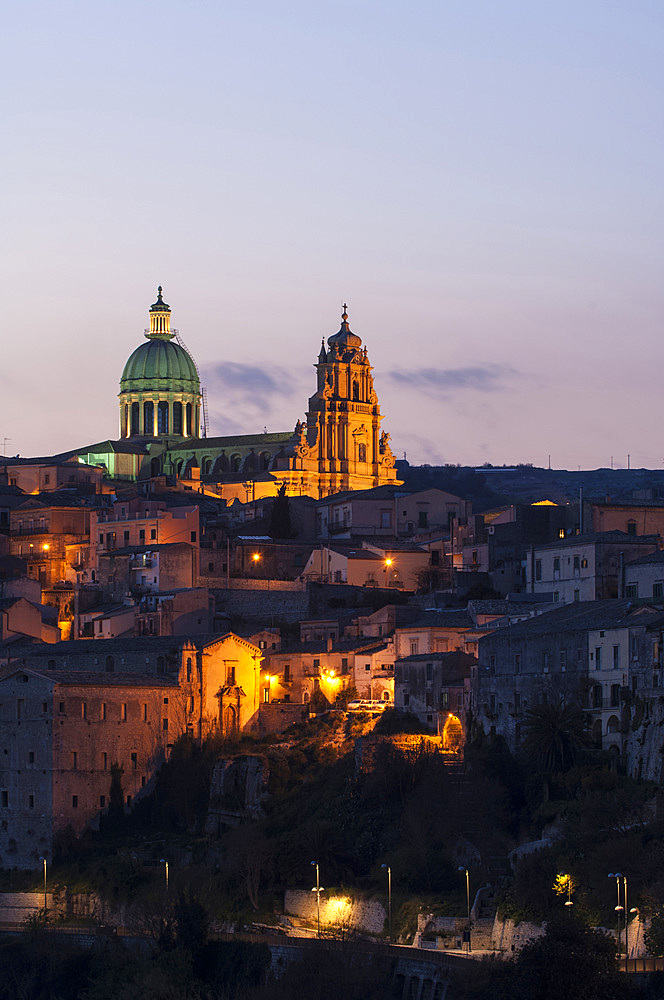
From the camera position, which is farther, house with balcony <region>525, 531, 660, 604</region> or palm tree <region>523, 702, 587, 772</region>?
house with balcony <region>525, 531, 660, 604</region>

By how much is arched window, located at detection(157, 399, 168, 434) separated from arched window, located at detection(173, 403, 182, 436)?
1.85 ft

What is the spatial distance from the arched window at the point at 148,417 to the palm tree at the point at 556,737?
87684 millimetres

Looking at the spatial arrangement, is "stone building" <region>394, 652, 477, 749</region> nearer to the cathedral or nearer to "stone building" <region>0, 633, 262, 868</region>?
"stone building" <region>0, 633, 262, 868</region>

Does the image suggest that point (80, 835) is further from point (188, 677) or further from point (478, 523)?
point (478, 523)

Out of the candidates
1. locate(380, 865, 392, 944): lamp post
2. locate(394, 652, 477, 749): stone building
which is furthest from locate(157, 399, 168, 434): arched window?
locate(380, 865, 392, 944): lamp post

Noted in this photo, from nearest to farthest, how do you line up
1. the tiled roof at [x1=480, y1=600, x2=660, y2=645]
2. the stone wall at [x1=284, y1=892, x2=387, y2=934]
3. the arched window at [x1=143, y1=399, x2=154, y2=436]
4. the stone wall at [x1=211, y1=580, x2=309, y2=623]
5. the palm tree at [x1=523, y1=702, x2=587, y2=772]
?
the stone wall at [x1=284, y1=892, x2=387, y2=934]
the palm tree at [x1=523, y1=702, x2=587, y2=772]
the tiled roof at [x1=480, y1=600, x2=660, y2=645]
the stone wall at [x1=211, y1=580, x2=309, y2=623]
the arched window at [x1=143, y1=399, x2=154, y2=436]

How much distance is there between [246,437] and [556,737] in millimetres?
79959

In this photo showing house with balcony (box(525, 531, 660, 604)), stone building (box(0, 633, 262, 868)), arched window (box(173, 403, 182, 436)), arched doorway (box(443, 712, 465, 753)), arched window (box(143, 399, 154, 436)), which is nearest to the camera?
arched doorway (box(443, 712, 465, 753))

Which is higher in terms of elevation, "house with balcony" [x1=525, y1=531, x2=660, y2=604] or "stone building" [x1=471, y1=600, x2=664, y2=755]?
"house with balcony" [x1=525, y1=531, x2=660, y2=604]

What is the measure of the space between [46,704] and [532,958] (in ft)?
87.1

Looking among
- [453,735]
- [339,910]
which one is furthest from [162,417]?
[339,910]

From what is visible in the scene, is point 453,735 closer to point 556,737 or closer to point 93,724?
point 556,737

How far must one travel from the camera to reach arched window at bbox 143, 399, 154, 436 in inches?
6373

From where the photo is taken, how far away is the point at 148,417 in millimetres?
162250
